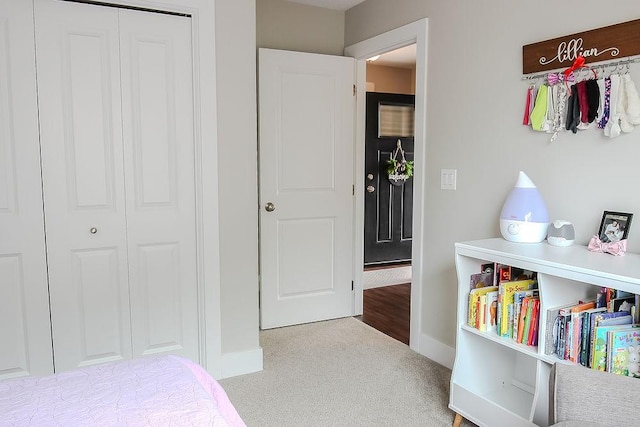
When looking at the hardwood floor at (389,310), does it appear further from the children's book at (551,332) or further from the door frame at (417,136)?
the children's book at (551,332)

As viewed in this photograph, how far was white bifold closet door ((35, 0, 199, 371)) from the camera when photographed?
2.35 m

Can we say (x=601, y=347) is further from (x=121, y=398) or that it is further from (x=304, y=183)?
(x=304, y=183)

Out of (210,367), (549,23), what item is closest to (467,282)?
(549,23)

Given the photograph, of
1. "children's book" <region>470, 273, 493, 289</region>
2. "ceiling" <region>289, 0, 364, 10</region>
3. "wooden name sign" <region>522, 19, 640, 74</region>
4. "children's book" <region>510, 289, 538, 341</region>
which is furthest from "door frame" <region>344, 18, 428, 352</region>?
"children's book" <region>510, 289, 538, 341</region>

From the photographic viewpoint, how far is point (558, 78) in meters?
2.20

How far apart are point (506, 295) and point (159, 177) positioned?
5.81ft

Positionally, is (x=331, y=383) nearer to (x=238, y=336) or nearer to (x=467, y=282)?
(x=238, y=336)

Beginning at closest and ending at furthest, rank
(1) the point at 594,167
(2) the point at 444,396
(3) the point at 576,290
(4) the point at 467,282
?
1. (3) the point at 576,290
2. (1) the point at 594,167
3. (4) the point at 467,282
4. (2) the point at 444,396

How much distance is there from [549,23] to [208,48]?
5.42 ft

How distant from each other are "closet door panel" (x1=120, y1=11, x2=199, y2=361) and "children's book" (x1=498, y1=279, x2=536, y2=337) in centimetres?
157

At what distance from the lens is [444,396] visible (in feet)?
8.31

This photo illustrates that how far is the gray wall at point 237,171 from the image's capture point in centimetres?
259

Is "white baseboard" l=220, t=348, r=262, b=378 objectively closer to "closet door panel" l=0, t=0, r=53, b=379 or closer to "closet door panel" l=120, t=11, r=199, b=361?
"closet door panel" l=120, t=11, r=199, b=361

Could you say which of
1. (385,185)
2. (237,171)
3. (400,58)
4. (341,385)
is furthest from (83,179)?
(400,58)
